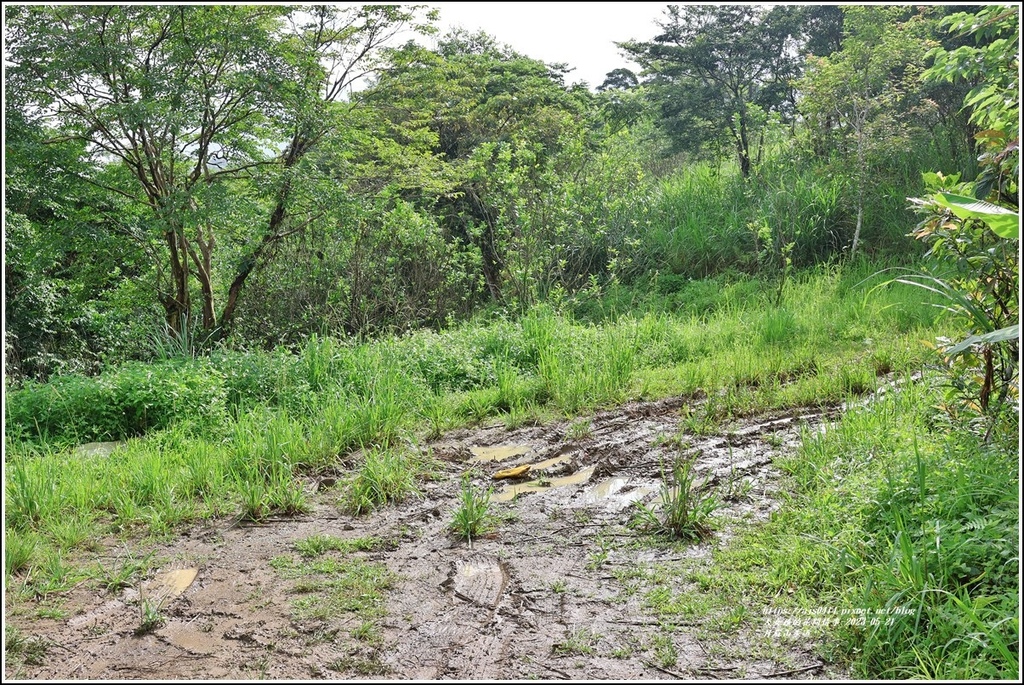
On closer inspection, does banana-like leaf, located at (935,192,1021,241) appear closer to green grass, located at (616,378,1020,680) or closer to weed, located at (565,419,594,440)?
green grass, located at (616,378,1020,680)

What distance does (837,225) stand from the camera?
8914mm

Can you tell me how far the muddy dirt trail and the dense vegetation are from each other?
0.24 m

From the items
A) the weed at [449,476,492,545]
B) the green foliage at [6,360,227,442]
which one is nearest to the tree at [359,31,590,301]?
the green foliage at [6,360,227,442]

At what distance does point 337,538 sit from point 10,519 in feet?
4.78

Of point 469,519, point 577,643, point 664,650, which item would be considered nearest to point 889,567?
point 664,650

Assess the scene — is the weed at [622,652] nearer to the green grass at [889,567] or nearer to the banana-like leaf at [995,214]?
the green grass at [889,567]

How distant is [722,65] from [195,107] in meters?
6.37

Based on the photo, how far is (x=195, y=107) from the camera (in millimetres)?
6730

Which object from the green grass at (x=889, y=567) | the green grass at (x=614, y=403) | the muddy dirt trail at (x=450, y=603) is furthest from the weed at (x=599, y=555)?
the green grass at (x=614, y=403)

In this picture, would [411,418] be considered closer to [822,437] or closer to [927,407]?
[822,437]

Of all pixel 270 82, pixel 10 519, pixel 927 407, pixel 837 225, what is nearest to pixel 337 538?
pixel 10 519

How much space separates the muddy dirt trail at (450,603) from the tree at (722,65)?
6.97 m

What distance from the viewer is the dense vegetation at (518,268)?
105 inches

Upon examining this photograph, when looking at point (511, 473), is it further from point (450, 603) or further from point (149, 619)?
point (149, 619)
